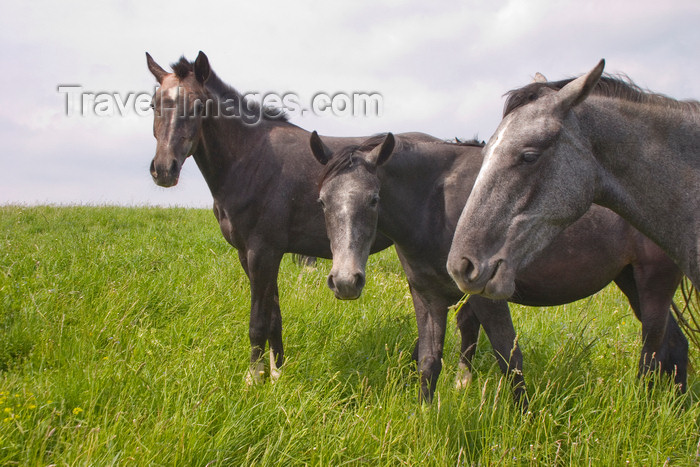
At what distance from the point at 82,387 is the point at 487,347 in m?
4.00

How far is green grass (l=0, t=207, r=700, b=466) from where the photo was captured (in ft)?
9.06

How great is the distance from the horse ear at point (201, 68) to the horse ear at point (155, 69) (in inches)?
17.2

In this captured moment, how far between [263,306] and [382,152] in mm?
1930

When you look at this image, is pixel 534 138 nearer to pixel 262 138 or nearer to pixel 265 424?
pixel 265 424

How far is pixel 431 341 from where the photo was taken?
4.13 m

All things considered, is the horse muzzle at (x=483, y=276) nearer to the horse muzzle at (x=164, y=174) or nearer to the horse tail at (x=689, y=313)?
the horse tail at (x=689, y=313)

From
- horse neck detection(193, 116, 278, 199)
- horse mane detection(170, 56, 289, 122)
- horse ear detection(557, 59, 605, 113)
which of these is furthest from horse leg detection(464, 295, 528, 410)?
horse mane detection(170, 56, 289, 122)

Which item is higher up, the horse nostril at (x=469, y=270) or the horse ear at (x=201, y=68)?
the horse ear at (x=201, y=68)

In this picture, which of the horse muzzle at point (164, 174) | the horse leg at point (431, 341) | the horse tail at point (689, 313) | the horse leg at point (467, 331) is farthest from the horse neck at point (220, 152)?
the horse tail at point (689, 313)

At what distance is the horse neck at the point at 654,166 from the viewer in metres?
2.45

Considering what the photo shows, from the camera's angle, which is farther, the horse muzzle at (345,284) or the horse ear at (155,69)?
the horse ear at (155,69)

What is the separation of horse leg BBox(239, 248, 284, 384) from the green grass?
8.3 inches

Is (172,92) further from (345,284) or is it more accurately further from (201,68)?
(345,284)

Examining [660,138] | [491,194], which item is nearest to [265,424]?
[491,194]
